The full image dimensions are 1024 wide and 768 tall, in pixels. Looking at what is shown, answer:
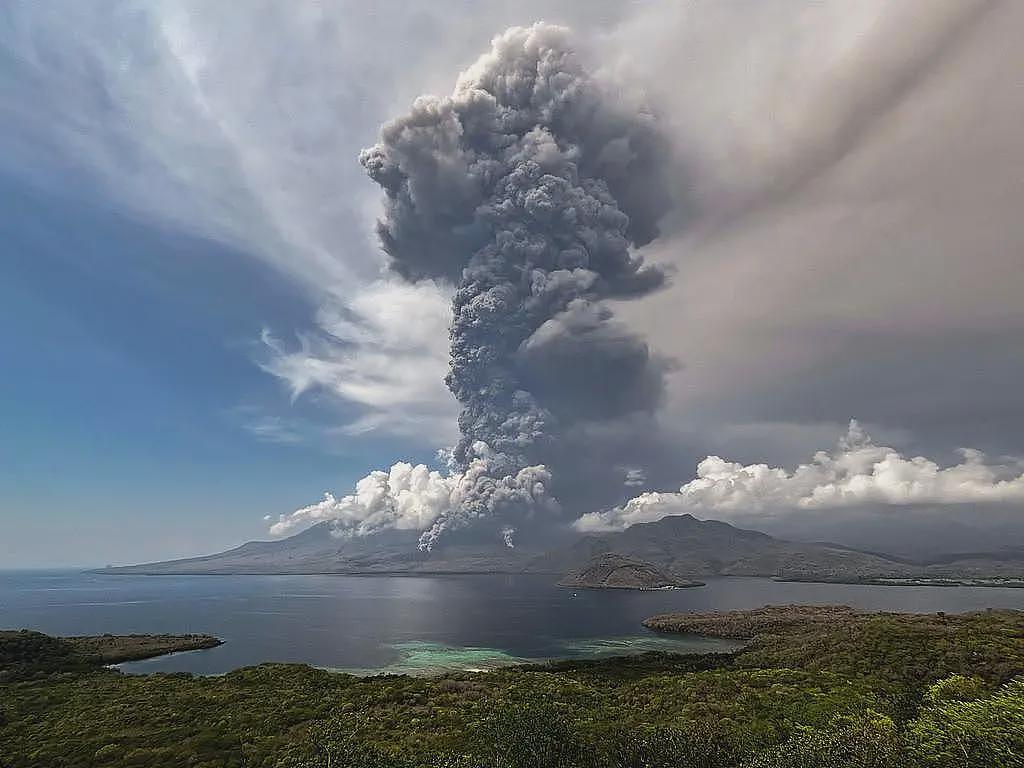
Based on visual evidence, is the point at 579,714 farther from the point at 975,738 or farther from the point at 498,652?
the point at 498,652

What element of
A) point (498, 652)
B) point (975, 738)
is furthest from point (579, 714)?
point (498, 652)

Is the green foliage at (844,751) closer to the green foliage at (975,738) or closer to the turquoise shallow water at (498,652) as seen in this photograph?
the green foliage at (975,738)

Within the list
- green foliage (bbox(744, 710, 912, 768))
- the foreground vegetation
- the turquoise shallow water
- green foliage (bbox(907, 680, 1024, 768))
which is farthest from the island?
green foliage (bbox(907, 680, 1024, 768))

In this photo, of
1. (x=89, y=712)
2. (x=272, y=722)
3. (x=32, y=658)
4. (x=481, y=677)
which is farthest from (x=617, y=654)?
(x=32, y=658)

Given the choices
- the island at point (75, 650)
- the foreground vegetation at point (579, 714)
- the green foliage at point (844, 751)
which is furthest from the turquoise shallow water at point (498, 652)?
the green foliage at point (844, 751)

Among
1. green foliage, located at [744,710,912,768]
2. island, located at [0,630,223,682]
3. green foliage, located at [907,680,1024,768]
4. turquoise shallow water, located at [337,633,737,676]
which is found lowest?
turquoise shallow water, located at [337,633,737,676]

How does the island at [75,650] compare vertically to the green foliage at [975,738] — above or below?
below

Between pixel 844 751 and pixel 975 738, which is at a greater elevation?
pixel 975 738

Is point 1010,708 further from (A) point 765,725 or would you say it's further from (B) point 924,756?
(A) point 765,725

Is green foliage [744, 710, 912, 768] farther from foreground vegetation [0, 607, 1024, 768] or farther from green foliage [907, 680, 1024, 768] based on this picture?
green foliage [907, 680, 1024, 768]
